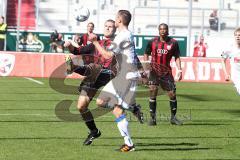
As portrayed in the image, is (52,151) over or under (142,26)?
under

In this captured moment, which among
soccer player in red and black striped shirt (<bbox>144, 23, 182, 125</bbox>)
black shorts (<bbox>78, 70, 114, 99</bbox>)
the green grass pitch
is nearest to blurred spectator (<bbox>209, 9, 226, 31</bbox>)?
the green grass pitch

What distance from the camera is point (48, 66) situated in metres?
30.5

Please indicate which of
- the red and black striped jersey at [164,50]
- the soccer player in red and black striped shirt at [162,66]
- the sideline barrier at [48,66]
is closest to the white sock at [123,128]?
the soccer player in red and black striped shirt at [162,66]

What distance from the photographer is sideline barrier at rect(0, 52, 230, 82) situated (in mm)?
29953

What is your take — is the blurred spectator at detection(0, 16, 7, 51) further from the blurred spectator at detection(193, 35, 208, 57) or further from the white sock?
the white sock

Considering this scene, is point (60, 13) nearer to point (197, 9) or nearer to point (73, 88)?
point (197, 9)

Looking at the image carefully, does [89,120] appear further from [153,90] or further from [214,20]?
[214,20]

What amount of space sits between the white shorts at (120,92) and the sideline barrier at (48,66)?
60.2 feet

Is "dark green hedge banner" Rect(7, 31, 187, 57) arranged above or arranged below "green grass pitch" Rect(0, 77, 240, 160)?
above

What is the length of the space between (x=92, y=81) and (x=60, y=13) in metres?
28.3

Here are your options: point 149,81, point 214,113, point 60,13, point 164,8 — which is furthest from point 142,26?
point 149,81

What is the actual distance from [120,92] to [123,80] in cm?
22

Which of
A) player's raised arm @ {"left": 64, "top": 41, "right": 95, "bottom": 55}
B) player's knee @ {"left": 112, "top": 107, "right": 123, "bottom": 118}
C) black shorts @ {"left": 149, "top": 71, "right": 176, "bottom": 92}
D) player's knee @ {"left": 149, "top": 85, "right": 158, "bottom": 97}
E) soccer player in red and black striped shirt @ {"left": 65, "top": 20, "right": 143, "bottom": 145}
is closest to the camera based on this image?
player's knee @ {"left": 112, "top": 107, "right": 123, "bottom": 118}

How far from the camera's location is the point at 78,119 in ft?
50.3
